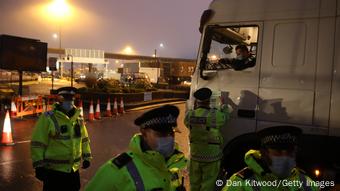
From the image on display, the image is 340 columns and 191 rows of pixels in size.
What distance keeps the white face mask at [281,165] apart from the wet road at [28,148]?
454 cm

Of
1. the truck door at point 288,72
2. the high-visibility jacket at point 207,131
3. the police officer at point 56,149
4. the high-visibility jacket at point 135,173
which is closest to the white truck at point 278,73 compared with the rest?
the truck door at point 288,72

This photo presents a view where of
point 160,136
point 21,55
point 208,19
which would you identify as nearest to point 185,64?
point 21,55

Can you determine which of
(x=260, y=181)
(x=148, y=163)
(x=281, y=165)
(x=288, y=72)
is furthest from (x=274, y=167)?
(x=288, y=72)

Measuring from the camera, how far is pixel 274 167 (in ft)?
8.41

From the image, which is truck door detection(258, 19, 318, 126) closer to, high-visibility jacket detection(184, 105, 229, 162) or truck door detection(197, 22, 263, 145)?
truck door detection(197, 22, 263, 145)

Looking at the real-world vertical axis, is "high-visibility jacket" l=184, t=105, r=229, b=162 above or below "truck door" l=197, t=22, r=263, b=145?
below

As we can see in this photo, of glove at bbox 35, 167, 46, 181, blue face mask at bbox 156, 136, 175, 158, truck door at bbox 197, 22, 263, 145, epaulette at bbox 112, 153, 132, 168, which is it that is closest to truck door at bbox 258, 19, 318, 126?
truck door at bbox 197, 22, 263, 145

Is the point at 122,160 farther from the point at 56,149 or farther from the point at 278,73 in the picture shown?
the point at 278,73

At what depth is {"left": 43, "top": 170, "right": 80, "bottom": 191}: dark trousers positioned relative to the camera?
416cm

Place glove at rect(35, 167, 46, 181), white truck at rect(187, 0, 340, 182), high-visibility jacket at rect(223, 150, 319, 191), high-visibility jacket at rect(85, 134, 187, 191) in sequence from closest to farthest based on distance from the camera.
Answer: high-visibility jacket at rect(85, 134, 187, 191) < high-visibility jacket at rect(223, 150, 319, 191) < glove at rect(35, 167, 46, 181) < white truck at rect(187, 0, 340, 182)

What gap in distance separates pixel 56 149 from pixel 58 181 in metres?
0.38

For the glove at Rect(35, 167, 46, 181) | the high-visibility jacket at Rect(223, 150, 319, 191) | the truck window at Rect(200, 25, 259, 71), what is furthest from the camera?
the truck window at Rect(200, 25, 259, 71)

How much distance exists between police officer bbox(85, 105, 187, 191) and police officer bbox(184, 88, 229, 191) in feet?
8.36

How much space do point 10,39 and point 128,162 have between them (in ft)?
49.9
